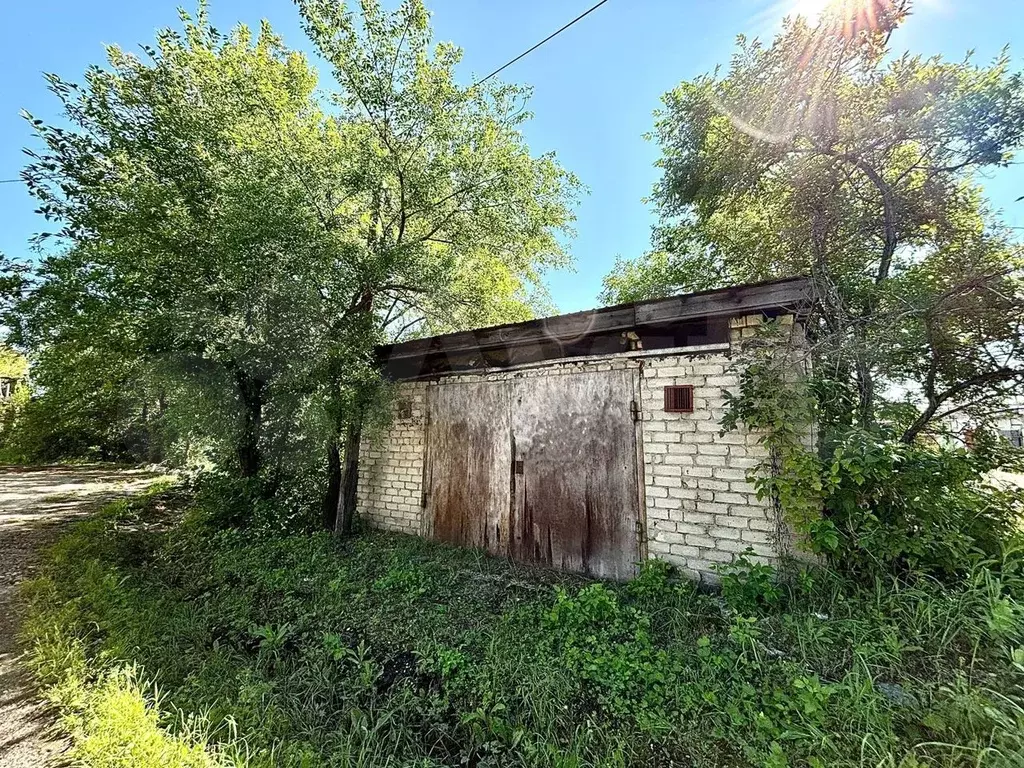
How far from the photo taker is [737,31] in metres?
4.85

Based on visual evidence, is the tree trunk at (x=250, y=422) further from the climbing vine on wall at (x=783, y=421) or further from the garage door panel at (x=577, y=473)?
the climbing vine on wall at (x=783, y=421)

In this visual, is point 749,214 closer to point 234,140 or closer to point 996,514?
point 996,514

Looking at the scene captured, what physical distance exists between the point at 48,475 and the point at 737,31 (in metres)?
18.6

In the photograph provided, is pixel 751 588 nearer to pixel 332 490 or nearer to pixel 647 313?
pixel 647 313

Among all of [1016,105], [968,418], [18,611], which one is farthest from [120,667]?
[1016,105]

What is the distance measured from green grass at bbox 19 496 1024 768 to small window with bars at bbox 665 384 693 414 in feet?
4.38

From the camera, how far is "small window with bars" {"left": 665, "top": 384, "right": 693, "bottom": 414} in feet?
11.8

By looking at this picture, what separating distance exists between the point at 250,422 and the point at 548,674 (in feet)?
18.7

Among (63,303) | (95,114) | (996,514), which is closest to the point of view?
(996,514)

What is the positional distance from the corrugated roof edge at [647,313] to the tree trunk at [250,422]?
285 cm

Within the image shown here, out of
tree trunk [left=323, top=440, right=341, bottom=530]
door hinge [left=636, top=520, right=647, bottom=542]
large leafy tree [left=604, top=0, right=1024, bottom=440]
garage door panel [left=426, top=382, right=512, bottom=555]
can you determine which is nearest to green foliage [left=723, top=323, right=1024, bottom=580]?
large leafy tree [left=604, top=0, right=1024, bottom=440]

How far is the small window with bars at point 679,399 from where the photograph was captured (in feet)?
11.8

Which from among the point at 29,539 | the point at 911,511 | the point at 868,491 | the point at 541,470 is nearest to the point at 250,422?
the point at 29,539

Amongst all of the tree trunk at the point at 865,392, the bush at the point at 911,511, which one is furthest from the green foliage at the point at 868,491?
the tree trunk at the point at 865,392
